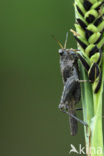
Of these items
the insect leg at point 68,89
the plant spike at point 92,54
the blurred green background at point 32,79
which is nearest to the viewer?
the plant spike at point 92,54

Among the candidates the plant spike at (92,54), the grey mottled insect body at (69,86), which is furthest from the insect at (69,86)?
the plant spike at (92,54)

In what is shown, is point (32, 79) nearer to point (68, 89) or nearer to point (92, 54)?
point (68, 89)

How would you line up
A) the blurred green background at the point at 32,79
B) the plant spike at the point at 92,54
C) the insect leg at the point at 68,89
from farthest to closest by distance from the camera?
the blurred green background at the point at 32,79 < the insect leg at the point at 68,89 < the plant spike at the point at 92,54

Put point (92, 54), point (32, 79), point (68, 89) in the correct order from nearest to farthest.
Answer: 1. point (92, 54)
2. point (68, 89)
3. point (32, 79)

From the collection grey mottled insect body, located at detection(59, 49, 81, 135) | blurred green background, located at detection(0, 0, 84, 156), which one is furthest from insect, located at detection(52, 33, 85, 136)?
blurred green background, located at detection(0, 0, 84, 156)

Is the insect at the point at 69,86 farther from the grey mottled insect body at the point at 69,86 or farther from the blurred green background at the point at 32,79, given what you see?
the blurred green background at the point at 32,79

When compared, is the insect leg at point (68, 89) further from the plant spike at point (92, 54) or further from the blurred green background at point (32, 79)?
the blurred green background at point (32, 79)

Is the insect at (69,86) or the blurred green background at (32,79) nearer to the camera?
the insect at (69,86)

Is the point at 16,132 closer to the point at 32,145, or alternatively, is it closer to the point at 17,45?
the point at 32,145

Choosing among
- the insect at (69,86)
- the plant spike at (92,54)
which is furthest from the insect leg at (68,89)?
the plant spike at (92,54)

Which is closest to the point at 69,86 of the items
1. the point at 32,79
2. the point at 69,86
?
the point at 69,86
